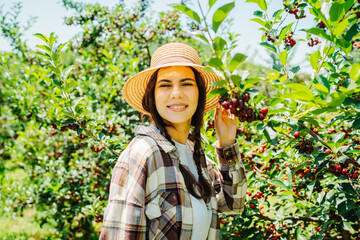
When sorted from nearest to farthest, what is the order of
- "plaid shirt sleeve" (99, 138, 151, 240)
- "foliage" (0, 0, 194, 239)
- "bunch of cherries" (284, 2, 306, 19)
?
"plaid shirt sleeve" (99, 138, 151, 240) < "bunch of cherries" (284, 2, 306, 19) < "foliage" (0, 0, 194, 239)

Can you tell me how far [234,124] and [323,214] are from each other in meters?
0.99

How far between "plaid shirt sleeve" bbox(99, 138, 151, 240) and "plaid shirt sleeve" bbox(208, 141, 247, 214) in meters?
0.60

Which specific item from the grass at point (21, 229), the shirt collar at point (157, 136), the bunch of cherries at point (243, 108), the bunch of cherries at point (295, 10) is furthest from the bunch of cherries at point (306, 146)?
the grass at point (21, 229)

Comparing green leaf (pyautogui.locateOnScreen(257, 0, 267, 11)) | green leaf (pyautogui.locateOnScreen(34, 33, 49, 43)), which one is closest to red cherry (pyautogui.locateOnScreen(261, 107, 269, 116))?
green leaf (pyautogui.locateOnScreen(257, 0, 267, 11))

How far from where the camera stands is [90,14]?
4.27 metres

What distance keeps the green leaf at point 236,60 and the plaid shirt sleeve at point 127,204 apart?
0.58m

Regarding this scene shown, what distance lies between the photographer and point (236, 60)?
910 mm

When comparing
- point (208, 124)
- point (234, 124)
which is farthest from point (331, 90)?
point (208, 124)

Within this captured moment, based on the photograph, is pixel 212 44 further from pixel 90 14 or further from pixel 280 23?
pixel 90 14

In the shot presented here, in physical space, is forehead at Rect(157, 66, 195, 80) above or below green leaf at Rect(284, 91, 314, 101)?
above

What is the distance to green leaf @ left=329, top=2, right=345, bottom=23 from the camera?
1017mm

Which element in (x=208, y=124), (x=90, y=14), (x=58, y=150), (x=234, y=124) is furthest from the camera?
(x=90, y=14)

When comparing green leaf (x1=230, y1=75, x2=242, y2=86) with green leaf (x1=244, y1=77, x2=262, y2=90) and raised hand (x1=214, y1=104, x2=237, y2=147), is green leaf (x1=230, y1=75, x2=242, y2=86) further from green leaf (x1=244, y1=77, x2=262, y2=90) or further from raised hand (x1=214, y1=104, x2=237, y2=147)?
raised hand (x1=214, y1=104, x2=237, y2=147)

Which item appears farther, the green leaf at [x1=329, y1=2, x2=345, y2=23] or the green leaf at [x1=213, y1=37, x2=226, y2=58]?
the green leaf at [x1=329, y1=2, x2=345, y2=23]
